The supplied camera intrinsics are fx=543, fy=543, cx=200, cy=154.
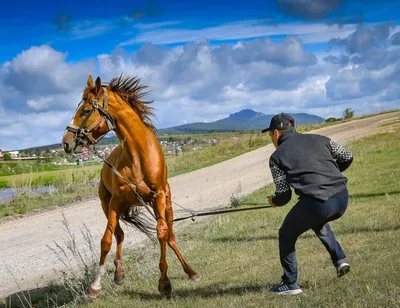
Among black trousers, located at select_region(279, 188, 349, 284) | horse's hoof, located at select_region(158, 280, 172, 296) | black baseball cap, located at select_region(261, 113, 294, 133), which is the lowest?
horse's hoof, located at select_region(158, 280, 172, 296)

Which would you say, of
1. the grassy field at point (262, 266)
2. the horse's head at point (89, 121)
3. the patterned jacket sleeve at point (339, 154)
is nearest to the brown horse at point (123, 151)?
the horse's head at point (89, 121)

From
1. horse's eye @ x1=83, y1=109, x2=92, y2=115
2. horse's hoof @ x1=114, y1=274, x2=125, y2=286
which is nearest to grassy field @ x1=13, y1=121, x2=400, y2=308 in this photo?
horse's hoof @ x1=114, y1=274, x2=125, y2=286

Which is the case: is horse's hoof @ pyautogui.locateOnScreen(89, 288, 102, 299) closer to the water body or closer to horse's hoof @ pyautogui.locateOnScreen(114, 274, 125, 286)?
horse's hoof @ pyautogui.locateOnScreen(114, 274, 125, 286)

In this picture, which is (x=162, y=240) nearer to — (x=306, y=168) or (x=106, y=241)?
(x=106, y=241)

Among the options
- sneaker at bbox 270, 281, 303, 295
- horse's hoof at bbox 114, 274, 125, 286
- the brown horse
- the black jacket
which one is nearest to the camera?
the black jacket

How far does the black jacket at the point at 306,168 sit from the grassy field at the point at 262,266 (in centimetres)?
104

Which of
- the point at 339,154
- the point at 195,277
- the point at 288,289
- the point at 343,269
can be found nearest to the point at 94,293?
the point at 195,277

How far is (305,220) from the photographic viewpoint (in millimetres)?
5566

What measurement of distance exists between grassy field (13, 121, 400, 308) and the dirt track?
131 cm

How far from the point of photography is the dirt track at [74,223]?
1072 cm

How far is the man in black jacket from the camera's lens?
5488 mm

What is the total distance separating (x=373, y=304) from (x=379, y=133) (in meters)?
26.9

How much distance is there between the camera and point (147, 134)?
7500mm

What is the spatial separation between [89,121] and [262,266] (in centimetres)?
309
